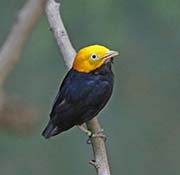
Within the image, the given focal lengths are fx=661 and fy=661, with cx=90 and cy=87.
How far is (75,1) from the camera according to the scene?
10.6 feet

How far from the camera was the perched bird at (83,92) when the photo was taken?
1684 mm

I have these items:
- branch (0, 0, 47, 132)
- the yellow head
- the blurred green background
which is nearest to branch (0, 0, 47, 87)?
branch (0, 0, 47, 132)

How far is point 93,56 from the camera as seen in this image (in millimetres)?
1668

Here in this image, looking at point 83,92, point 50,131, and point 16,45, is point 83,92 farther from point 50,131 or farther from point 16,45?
point 16,45

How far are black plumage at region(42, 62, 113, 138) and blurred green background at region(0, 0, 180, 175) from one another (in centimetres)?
135

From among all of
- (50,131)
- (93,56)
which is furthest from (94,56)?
(50,131)

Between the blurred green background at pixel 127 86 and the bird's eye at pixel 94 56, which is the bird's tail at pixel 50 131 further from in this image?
the blurred green background at pixel 127 86

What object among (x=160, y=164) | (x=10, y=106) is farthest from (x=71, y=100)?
(x=160, y=164)

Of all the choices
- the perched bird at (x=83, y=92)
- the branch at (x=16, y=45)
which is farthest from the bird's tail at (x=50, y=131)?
the branch at (x=16, y=45)

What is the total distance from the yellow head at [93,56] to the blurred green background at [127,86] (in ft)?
4.58

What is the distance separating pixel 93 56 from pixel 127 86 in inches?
58.7

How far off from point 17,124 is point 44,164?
2776 millimetres

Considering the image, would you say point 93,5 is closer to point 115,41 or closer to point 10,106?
point 115,41

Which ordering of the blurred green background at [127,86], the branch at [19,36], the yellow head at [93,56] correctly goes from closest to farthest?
the branch at [19,36] → the yellow head at [93,56] → the blurred green background at [127,86]
